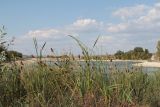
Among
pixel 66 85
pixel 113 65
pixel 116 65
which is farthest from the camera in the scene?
pixel 116 65

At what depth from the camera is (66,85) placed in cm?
737

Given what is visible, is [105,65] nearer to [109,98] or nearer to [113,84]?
[113,84]

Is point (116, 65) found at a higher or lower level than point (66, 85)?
higher

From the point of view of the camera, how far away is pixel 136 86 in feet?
27.9

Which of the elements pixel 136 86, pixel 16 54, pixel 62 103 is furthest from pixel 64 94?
pixel 16 54

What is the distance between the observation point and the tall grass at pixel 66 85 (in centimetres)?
689

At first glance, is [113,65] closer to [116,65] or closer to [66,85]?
[116,65]

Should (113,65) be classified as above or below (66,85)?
above

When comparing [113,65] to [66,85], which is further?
[113,65]

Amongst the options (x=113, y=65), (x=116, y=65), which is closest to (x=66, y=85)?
(x=113, y=65)

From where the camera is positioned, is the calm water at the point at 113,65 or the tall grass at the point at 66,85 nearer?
the tall grass at the point at 66,85

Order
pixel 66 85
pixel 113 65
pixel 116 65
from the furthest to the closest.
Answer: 1. pixel 116 65
2. pixel 113 65
3. pixel 66 85

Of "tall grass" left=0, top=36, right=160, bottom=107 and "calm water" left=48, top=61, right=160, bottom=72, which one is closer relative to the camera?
"tall grass" left=0, top=36, right=160, bottom=107

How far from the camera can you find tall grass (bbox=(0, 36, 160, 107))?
6.89m
